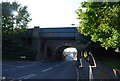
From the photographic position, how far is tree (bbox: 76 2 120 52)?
9492mm

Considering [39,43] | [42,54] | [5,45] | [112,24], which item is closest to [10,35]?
[5,45]

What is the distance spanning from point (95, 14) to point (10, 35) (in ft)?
97.4

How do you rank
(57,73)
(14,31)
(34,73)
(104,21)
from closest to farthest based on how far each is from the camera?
1. (104,21)
2. (34,73)
3. (57,73)
4. (14,31)

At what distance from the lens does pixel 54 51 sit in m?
64.1

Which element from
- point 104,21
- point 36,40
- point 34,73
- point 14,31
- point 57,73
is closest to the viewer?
point 104,21

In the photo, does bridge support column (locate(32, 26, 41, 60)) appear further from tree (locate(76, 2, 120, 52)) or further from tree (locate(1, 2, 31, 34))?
tree (locate(76, 2, 120, 52))

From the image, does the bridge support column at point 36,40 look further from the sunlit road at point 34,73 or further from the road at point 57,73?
the road at point 57,73

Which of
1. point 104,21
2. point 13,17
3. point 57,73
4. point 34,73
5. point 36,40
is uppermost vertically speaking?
point 13,17

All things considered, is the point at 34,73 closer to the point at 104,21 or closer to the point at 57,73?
the point at 57,73

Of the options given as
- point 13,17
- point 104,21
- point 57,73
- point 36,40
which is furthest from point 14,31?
point 104,21

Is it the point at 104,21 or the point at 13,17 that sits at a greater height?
the point at 13,17

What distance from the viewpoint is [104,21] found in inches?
413

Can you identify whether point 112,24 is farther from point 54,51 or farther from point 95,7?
point 54,51

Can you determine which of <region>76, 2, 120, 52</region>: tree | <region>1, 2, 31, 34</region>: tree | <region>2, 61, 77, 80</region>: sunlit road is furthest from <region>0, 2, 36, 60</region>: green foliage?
<region>76, 2, 120, 52</region>: tree
